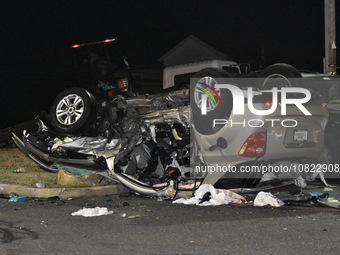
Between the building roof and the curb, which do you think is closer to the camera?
the curb

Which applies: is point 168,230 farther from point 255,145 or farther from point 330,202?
point 330,202

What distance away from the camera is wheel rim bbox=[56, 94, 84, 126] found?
842 centimetres

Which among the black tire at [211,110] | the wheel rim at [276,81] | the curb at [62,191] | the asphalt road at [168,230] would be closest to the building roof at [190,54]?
the curb at [62,191]

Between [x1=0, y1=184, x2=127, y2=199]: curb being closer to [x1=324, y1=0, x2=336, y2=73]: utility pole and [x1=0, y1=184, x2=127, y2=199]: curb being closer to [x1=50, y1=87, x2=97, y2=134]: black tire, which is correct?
[x1=50, y1=87, x2=97, y2=134]: black tire

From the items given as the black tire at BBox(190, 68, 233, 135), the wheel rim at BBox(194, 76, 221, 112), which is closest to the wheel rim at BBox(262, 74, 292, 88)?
the black tire at BBox(190, 68, 233, 135)

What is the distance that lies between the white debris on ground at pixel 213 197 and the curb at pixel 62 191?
5.06 ft

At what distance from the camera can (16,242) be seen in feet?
17.2

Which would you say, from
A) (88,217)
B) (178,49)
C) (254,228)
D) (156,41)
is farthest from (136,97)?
(156,41)

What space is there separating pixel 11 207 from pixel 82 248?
2.74 metres

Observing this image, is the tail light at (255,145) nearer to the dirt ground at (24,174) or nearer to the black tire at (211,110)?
the black tire at (211,110)

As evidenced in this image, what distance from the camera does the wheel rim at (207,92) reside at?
7.20 meters

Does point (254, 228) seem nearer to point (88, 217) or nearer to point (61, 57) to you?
point (88, 217)

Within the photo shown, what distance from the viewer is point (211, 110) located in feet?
23.6

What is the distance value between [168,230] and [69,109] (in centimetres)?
352
